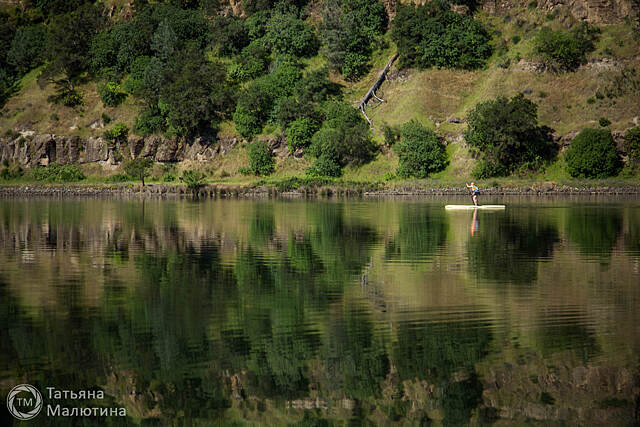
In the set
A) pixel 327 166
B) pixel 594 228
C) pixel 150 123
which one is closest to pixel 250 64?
pixel 150 123

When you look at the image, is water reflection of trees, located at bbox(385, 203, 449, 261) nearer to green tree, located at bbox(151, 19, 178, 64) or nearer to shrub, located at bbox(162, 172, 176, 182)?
shrub, located at bbox(162, 172, 176, 182)

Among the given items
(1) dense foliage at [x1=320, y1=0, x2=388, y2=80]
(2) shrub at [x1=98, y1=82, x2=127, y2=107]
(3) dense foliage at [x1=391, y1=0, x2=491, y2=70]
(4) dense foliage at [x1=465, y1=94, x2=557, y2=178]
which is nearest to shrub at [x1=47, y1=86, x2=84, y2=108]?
(2) shrub at [x1=98, y1=82, x2=127, y2=107]

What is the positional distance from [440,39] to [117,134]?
200ft

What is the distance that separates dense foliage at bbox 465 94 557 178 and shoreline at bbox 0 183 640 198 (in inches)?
187

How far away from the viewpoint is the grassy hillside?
104750 mm

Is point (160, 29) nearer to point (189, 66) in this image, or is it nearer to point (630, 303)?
point (189, 66)

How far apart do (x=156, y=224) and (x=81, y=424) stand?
1509 inches

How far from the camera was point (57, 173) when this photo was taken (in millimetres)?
133500

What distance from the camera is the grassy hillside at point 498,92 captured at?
105 metres

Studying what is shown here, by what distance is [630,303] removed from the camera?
22031 millimetres

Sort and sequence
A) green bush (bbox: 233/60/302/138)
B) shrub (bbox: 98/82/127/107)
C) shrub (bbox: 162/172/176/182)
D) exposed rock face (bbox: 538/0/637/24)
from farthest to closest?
shrub (bbox: 98/82/127/107) < green bush (bbox: 233/60/302/138) < shrub (bbox: 162/172/176/182) < exposed rock face (bbox: 538/0/637/24)

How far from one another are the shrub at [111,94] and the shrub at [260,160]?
38812mm

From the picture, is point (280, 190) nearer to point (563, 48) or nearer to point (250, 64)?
point (250, 64)

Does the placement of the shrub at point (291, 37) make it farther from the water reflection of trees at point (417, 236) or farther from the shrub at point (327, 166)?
the water reflection of trees at point (417, 236)
